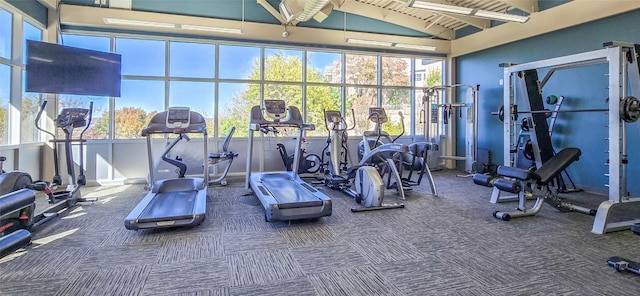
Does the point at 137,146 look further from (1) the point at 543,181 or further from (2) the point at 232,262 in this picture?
(1) the point at 543,181

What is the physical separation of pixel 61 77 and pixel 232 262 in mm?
4427

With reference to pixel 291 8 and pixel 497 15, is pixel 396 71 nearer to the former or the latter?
pixel 497 15

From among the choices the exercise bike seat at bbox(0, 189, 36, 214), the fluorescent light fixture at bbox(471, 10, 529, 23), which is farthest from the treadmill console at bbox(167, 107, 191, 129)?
the fluorescent light fixture at bbox(471, 10, 529, 23)

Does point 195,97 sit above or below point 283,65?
below

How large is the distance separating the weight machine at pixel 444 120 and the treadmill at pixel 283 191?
361 cm

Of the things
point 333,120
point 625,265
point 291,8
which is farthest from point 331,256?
point 291,8

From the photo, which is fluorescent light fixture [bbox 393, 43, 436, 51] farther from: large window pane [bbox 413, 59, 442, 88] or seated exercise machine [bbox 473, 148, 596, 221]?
seated exercise machine [bbox 473, 148, 596, 221]

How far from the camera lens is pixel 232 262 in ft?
9.28

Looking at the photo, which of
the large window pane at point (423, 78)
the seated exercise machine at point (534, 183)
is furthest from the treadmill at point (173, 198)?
the large window pane at point (423, 78)

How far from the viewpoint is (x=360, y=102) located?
840cm

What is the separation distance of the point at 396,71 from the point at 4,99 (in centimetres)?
777

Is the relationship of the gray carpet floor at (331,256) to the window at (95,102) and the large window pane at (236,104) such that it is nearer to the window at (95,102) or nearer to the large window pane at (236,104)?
the window at (95,102)

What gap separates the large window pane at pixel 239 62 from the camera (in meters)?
7.29

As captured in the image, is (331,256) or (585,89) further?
(585,89)
